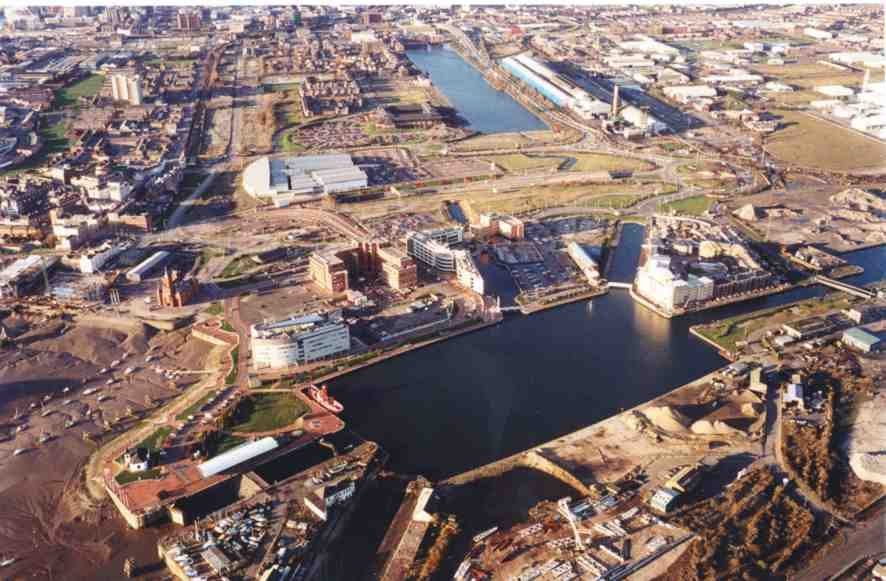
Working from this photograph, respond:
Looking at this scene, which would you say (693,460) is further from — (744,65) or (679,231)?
(744,65)

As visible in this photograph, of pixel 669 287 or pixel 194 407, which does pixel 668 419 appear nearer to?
pixel 669 287

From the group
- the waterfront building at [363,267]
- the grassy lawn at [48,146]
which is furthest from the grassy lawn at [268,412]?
the grassy lawn at [48,146]

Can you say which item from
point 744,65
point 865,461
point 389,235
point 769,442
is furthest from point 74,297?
point 744,65

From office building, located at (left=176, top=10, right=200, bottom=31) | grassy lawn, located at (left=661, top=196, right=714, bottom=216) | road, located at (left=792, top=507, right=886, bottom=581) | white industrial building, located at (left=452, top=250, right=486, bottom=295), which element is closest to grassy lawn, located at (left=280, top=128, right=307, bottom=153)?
white industrial building, located at (left=452, top=250, right=486, bottom=295)

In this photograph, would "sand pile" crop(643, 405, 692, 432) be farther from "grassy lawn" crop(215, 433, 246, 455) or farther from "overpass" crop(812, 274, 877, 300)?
"overpass" crop(812, 274, 877, 300)

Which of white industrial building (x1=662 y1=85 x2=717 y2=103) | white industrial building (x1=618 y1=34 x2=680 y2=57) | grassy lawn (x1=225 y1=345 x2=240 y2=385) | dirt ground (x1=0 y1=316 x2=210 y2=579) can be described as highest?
white industrial building (x1=618 y1=34 x2=680 y2=57)

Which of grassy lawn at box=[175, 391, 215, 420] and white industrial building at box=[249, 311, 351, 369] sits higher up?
white industrial building at box=[249, 311, 351, 369]

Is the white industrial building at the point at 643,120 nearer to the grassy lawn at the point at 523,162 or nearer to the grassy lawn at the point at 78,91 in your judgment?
the grassy lawn at the point at 523,162
